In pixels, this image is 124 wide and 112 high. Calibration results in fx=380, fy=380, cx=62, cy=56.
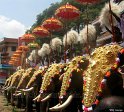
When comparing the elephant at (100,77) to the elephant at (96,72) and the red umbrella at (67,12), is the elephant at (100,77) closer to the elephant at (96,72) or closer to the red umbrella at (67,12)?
the elephant at (96,72)

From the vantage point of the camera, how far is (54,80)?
9.64 metres

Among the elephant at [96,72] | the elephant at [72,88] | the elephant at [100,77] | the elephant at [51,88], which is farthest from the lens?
the elephant at [51,88]

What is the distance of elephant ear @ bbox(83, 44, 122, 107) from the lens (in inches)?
222

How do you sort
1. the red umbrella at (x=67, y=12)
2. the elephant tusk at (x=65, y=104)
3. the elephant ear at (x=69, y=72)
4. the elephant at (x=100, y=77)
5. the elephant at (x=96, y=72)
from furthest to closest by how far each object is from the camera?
1. the red umbrella at (x=67, y=12)
2. the elephant ear at (x=69, y=72)
3. the elephant tusk at (x=65, y=104)
4. the elephant at (x=96, y=72)
5. the elephant at (x=100, y=77)

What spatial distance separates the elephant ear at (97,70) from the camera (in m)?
5.65

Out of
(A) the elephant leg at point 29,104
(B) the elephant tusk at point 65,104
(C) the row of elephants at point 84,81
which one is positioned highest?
(C) the row of elephants at point 84,81

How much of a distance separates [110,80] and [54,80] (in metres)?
4.38

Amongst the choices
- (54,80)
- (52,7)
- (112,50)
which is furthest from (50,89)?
(52,7)

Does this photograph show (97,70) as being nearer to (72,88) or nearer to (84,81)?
(84,81)

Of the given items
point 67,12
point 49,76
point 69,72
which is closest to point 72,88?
point 69,72

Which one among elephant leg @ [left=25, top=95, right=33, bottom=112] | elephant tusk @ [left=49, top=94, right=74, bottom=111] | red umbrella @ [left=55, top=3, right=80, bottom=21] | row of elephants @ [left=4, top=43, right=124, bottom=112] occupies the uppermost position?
red umbrella @ [left=55, top=3, right=80, bottom=21]

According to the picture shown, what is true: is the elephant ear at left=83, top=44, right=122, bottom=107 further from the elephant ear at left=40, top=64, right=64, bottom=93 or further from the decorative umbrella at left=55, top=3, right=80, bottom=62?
the decorative umbrella at left=55, top=3, right=80, bottom=62

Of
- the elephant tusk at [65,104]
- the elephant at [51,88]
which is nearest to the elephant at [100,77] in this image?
the elephant tusk at [65,104]

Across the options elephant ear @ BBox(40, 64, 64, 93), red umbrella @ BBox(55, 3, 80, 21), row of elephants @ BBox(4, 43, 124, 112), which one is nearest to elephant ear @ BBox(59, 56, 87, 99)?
row of elephants @ BBox(4, 43, 124, 112)
